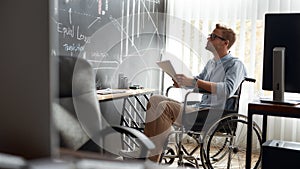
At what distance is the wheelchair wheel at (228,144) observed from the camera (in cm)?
241

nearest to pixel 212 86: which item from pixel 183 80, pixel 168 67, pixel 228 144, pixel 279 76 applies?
pixel 183 80

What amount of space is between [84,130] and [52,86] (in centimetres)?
110

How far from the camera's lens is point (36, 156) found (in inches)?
14.1

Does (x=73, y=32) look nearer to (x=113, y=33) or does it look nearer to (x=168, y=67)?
(x=113, y=33)

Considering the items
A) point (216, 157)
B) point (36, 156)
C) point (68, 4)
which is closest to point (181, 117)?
point (216, 157)

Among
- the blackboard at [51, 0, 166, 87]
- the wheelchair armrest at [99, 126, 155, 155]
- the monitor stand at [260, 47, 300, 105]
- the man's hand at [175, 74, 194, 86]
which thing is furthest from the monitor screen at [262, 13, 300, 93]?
the blackboard at [51, 0, 166, 87]

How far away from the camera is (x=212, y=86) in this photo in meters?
2.49

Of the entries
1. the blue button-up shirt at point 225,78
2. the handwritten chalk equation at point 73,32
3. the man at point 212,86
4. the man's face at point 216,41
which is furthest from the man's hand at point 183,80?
the handwritten chalk equation at point 73,32

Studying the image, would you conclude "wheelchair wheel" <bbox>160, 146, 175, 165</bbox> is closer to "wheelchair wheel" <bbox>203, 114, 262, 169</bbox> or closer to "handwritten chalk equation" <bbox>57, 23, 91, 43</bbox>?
"wheelchair wheel" <bbox>203, 114, 262, 169</bbox>

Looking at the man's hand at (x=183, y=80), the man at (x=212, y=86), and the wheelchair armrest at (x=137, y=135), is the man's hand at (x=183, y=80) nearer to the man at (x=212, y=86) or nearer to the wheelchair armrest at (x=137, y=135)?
the man at (x=212, y=86)

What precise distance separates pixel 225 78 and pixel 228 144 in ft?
1.85

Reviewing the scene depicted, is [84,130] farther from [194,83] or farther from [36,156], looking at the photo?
[194,83]

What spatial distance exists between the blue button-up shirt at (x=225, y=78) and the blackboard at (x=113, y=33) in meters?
0.80

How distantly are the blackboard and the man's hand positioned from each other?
1.78ft
